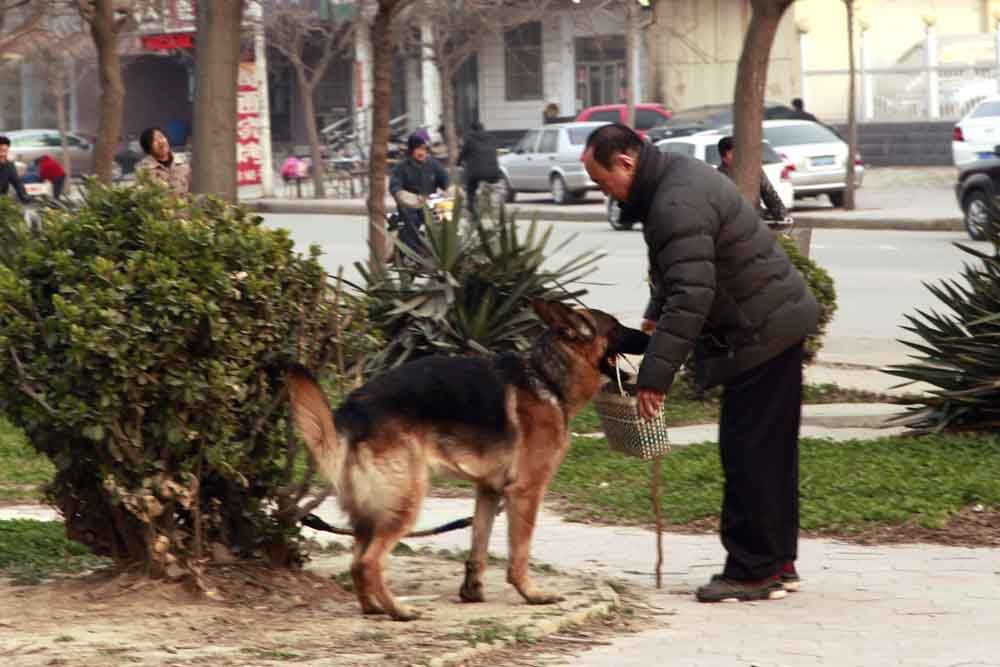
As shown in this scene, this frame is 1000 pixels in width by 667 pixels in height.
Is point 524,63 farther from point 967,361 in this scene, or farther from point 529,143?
point 967,361

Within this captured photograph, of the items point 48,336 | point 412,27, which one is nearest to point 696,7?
point 412,27

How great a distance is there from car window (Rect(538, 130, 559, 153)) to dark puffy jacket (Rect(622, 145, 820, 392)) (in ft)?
99.3

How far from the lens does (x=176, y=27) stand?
44125mm

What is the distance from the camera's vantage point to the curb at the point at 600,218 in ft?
89.5

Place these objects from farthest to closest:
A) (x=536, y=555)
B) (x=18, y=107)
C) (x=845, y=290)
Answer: (x=18, y=107) < (x=845, y=290) < (x=536, y=555)

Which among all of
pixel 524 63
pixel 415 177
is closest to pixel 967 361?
pixel 415 177

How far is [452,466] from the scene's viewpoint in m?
6.06

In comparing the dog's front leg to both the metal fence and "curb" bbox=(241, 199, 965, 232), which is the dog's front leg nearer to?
"curb" bbox=(241, 199, 965, 232)

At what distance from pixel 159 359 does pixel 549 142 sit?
31.4m

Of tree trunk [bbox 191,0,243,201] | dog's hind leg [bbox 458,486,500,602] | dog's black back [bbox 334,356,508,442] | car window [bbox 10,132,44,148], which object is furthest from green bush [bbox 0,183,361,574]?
car window [bbox 10,132,44,148]

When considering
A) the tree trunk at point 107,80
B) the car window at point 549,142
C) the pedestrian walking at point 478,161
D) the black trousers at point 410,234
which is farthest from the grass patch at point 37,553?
the car window at point 549,142

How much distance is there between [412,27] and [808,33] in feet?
34.5

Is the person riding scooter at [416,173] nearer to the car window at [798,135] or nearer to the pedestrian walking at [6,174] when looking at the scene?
the pedestrian walking at [6,174]

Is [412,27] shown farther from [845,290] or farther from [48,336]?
[48,336]
